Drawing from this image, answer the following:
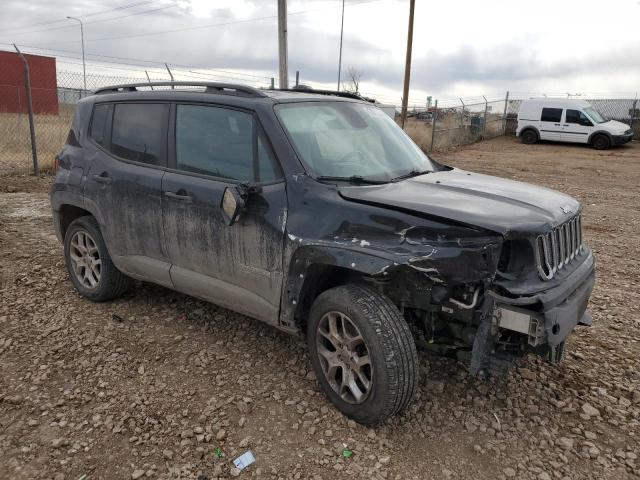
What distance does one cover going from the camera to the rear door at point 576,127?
21.7 m

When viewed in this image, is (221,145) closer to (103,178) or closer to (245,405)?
(103,178)

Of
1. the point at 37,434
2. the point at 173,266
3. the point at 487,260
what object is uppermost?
the point at 487,260

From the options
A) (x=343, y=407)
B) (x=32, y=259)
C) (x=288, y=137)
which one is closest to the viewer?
(x=343, y=407)

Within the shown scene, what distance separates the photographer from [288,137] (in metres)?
3.21

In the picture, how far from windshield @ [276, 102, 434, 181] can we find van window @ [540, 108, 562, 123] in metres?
21.1

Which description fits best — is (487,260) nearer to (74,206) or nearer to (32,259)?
(74,206)

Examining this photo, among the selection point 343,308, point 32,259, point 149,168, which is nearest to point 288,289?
point 343,308

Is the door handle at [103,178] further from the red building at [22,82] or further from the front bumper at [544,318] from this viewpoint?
the red building at [22,82]

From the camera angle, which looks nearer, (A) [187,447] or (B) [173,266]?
(A) [187,447]

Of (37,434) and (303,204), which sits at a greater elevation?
(303,204)

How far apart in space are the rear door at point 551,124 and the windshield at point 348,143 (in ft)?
69.4

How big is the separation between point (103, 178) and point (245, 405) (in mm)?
2149

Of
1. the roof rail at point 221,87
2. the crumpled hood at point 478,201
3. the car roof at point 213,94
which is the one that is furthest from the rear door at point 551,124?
the roof rail at point 221,87

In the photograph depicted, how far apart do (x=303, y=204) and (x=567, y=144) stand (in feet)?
75.9
